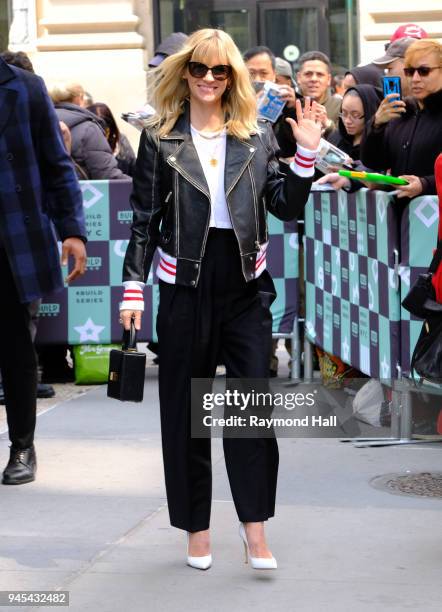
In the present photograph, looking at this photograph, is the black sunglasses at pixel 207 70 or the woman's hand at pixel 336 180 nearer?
the black sunglasses at pixel 207 70

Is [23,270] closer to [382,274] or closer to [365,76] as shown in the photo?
[382,274]

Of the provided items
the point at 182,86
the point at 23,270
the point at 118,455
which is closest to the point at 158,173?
the point at 182,86

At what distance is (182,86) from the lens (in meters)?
4.86

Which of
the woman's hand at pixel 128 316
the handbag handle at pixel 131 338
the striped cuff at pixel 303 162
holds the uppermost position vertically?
the striped cuff at pixel 303 162

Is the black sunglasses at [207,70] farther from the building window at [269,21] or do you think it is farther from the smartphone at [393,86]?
the building window at [269,21]

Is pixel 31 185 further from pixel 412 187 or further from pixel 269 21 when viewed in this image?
pixel 269 21

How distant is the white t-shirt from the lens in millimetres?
4742

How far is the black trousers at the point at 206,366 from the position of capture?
4746 millimetres

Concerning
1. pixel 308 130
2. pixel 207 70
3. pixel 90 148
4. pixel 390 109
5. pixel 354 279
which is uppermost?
pixel 207 70

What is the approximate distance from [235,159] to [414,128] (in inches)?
97.7

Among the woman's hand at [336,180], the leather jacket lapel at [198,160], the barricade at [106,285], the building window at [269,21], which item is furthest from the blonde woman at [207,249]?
the building window at [269,21]

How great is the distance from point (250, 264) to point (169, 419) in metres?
0.60

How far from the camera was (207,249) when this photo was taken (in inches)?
187

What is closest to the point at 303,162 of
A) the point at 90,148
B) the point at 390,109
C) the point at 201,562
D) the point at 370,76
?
the point at 201,562
